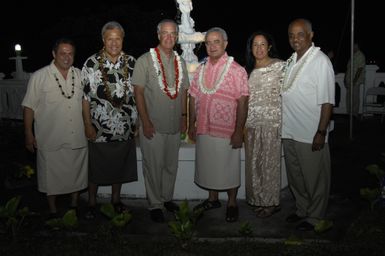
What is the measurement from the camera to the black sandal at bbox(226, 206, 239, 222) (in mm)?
4664

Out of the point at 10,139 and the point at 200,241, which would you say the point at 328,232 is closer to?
the point at 200,241

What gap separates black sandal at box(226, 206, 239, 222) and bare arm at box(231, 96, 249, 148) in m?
0.69

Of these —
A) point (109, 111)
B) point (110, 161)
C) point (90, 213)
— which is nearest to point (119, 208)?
point (90, 213)

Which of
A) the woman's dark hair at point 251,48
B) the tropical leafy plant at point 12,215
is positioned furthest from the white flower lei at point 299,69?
the tropical leafy plant at point 12,215

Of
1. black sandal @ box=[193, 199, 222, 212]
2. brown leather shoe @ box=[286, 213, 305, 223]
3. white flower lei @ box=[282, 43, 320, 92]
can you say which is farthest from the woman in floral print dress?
brown leather shoe @ box=[286, 213, 305, 223]

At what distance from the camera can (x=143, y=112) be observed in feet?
14.8

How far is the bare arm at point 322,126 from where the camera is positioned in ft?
13.5

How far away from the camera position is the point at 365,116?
1098 centimetres

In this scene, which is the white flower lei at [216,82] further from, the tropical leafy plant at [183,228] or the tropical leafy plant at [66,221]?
the tropical leafy plant at [66,221]

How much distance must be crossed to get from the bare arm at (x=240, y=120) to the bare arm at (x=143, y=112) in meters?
0.79

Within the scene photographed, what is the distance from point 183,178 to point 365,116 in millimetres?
7041

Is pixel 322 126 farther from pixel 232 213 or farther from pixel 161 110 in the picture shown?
pixel 161 110

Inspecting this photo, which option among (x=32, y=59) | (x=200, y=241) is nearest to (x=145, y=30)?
(x=32, y=59)

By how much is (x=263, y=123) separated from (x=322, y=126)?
22.5 inches
